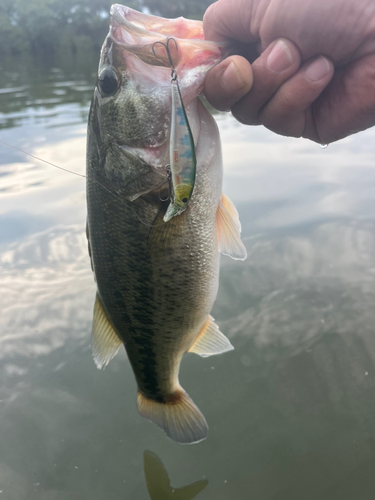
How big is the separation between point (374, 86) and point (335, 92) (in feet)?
0.59

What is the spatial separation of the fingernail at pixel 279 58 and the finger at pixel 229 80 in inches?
3.2

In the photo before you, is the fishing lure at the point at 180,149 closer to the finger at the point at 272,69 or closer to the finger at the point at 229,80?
the finger at the point at 229,80

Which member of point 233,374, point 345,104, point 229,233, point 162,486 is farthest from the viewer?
point 233,374

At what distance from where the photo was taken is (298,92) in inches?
53.6

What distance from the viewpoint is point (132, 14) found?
128cm

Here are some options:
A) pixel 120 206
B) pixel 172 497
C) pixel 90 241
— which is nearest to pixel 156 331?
pixel 90 241

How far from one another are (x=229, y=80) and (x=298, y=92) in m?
0.31

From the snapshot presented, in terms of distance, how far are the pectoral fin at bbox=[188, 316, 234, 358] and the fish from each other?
0.10 metres

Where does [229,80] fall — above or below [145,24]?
below

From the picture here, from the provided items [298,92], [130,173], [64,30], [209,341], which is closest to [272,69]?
[298,92]

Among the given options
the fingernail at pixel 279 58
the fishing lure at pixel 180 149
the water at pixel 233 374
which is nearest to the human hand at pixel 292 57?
the fingernail at pixel 279 58

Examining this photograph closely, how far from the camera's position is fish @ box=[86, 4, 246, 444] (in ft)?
4.16

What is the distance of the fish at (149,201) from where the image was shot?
1.27m

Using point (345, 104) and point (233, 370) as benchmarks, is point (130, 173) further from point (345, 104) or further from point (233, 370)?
point (233, 370)
